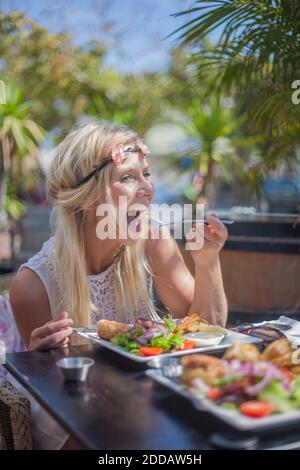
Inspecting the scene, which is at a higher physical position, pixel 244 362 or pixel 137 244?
pixel 137 244

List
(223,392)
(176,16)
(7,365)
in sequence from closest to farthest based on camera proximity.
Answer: (223,392) < (7,365) < (176,16)

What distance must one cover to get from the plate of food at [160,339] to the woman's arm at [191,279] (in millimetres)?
498

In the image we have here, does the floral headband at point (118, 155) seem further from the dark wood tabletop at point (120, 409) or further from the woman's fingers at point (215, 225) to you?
the dark wood tabletop at point (120, 409)

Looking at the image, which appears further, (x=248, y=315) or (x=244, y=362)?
(x=248, y=315)

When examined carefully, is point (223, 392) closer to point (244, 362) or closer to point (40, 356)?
point (244, 362)

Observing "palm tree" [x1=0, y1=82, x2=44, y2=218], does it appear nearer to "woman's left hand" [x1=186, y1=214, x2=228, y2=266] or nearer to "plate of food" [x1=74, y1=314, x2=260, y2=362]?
"woman's left hand" [x1=186, y1=214, x2=228, y2=266]

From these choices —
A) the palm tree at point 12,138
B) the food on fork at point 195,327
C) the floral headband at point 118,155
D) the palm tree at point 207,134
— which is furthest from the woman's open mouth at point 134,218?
the palm tree at point 207,134

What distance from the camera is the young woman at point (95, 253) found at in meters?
2.19

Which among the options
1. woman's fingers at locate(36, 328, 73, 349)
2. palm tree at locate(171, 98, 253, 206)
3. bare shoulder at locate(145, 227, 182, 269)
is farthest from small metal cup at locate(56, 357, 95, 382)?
palm tree at locate(171, 98, 253, 206)

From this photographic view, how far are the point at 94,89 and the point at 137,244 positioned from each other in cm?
978

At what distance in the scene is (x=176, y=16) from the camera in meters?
3.03

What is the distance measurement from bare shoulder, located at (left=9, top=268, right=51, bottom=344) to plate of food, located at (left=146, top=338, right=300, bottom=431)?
83 cm

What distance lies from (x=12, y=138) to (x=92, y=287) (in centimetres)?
455

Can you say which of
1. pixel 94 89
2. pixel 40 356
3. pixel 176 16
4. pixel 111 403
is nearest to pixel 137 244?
pixel 40 356
